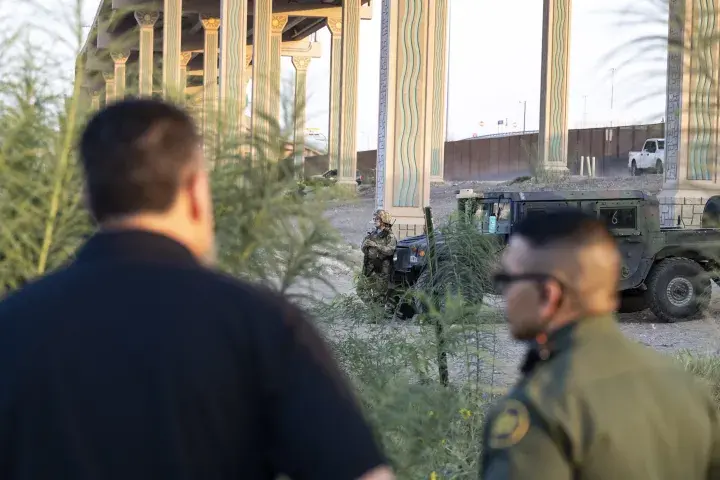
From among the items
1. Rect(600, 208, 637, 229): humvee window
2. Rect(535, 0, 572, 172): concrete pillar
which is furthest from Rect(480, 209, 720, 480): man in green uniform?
Rect(535, 0, 572, 172): concrete pillar

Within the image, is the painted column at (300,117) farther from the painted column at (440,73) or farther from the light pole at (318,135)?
the painted column at (440,73)

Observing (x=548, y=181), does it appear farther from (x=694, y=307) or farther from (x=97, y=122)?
(x=97, y=122)

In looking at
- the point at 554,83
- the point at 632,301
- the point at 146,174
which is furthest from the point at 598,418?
the point at 554,83

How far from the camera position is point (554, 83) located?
32.9 metres

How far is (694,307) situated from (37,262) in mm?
12815

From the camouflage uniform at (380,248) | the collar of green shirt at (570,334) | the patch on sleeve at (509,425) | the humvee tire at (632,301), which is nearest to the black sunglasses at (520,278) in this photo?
the collar of green shirt at (570,334)

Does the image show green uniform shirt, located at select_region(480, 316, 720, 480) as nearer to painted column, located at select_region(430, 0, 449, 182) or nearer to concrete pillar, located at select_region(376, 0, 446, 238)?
concrete pillar, located at select_region(376, 0, 446, 238)

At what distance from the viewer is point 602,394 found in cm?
214

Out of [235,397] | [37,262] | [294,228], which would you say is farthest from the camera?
[37,262]

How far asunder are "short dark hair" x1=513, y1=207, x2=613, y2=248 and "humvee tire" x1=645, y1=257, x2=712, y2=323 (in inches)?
541

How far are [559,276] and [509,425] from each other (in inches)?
14.8

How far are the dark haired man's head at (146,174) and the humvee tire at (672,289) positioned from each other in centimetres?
1456

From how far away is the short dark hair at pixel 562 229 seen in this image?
2.34 meters

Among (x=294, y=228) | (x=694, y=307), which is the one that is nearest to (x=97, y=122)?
(x=294, y=228)
